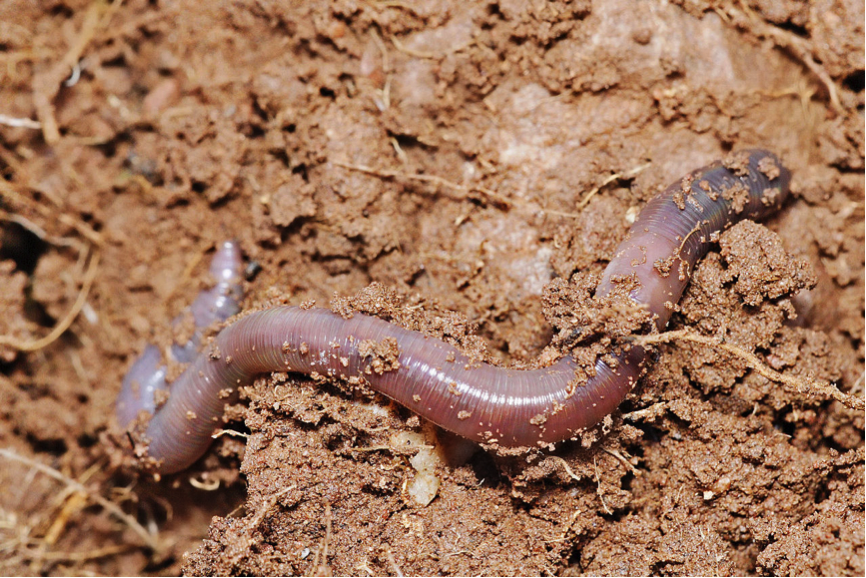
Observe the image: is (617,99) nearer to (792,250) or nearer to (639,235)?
(639,235)

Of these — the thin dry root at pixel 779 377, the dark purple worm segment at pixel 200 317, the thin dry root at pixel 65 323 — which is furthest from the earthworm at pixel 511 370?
the thin dry root at pixel 65 323

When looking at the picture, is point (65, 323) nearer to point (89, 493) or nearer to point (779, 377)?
point (89, 493)

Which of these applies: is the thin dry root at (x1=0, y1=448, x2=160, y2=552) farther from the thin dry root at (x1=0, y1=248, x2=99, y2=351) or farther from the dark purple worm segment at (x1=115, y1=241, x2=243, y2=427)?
the thin dry root at (x1=0, y1=248, x2=99, y2=351)

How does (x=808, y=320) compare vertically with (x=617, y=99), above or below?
below

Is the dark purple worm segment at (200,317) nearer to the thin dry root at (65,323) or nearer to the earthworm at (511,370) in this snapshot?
the earthworm at (511,370)

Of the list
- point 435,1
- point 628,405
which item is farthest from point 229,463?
point 435,1
